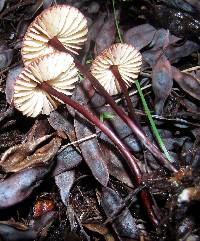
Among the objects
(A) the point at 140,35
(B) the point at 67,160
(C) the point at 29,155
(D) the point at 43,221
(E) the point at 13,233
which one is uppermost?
(A) the point at 140,35

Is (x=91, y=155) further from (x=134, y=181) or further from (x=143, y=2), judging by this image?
(x=143, y=2)

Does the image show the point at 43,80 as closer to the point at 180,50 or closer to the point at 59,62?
the point at 59,62

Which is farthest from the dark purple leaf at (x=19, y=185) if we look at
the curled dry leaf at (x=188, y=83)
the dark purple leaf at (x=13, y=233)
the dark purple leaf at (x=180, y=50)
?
the dark purple leaf at (x=180, y=50)

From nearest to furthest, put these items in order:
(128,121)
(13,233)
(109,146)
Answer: (13,233) < (128,121) < (109,146)

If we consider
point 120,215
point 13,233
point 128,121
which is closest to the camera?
point 13,233

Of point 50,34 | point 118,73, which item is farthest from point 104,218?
point 50,34

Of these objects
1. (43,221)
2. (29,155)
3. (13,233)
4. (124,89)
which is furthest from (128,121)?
A: (13,233)

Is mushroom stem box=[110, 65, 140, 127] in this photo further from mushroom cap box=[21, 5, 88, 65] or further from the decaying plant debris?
mushroom cap box=[21, 5, 88, 65]
